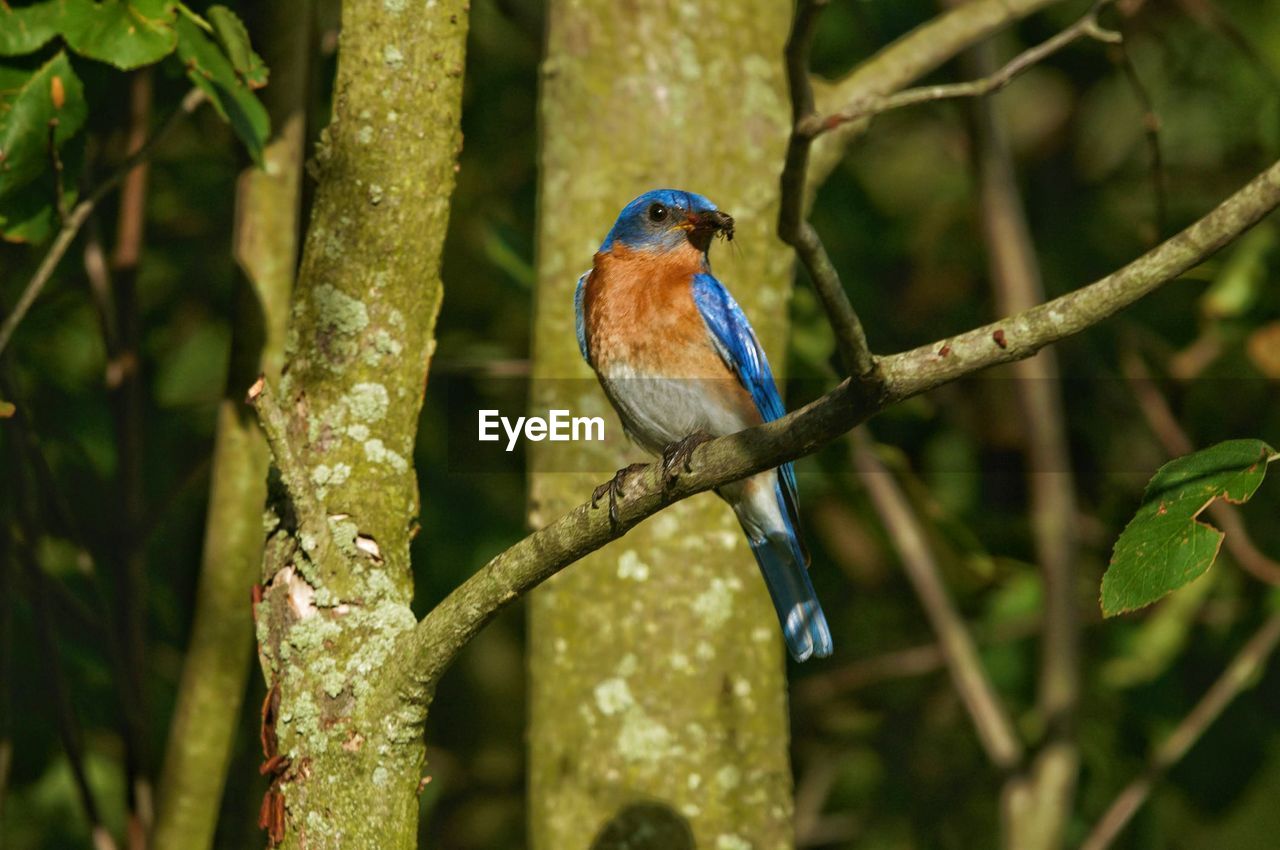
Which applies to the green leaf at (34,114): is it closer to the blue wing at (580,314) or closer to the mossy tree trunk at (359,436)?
the mossy tree trunk at (359,436)

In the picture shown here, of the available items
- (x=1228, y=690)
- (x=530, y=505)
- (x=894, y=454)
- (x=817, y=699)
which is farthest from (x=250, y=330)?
(x=1228, y=690)

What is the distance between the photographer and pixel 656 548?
380 centimetres

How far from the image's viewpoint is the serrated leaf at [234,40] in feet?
10.3

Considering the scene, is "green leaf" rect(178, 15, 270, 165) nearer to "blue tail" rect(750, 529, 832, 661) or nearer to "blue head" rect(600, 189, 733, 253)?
"blue head" rect(600, 189, 733, 253)

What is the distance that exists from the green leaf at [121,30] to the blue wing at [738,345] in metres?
1.53

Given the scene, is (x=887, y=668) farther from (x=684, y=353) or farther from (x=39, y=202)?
(x=39, y=202)

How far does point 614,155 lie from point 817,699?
3.11 m

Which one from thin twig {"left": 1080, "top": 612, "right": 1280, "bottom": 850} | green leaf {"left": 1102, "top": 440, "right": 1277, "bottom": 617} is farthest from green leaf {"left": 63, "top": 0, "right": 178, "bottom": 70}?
thin twig {"left": 1080, "top": 612, "right": 1280, "bottom": 850}

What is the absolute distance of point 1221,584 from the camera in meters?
6.05

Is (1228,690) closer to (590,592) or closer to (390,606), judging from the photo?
(590,592)

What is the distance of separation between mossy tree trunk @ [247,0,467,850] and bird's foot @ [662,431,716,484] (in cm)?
49

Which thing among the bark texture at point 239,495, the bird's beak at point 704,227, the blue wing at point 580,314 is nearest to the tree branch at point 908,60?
the bird's beak at point 704,227

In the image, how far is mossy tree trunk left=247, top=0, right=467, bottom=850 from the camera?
2.40 m

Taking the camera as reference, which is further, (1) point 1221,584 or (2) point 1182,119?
(2) point 1182,119
